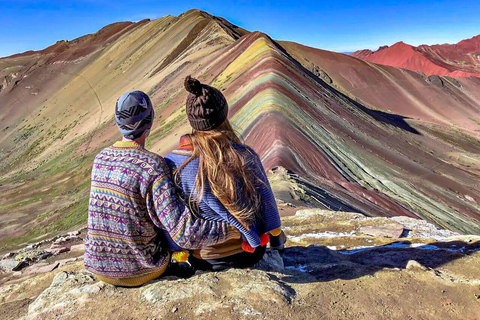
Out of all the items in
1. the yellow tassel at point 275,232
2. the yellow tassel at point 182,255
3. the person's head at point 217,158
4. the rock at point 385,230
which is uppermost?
the person's head at point 217,158

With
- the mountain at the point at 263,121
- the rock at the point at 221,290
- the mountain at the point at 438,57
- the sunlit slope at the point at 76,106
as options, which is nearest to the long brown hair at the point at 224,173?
the rock at the point at 221,290

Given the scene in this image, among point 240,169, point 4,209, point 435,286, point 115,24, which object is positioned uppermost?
point 115,24

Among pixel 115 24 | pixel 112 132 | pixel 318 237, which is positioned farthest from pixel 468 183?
pixel 115 24

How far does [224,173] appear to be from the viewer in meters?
2.48

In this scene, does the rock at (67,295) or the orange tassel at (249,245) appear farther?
the orange tassel at (249,245)

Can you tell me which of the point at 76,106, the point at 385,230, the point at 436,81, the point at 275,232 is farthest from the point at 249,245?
the point at 436,81

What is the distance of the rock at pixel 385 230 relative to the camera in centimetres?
468

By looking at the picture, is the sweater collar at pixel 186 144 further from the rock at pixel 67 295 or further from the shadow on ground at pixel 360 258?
the shadow on ground at pixel 360 258

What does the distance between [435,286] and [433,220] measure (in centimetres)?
880

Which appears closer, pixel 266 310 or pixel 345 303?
pixel 266 310

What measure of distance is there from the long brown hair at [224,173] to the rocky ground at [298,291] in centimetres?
53

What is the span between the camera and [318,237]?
4.81 metres

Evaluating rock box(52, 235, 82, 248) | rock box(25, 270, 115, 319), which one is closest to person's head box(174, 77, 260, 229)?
rock box(25, 270, 115, 319)

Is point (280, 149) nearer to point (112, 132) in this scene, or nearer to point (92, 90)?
point (112, 132)
